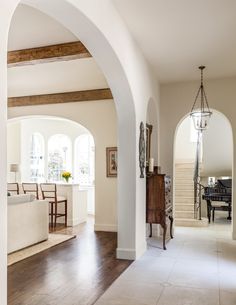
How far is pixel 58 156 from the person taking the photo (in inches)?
460

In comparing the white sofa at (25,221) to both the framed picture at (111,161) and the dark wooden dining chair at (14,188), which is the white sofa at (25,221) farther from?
the dark wooden dining chair at (14,188)

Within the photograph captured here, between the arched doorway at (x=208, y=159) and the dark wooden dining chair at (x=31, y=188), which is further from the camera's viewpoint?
the arched doorway at (x=208, y=159)

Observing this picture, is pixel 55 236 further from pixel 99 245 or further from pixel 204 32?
pixel 204 32

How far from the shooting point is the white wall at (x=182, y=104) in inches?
266

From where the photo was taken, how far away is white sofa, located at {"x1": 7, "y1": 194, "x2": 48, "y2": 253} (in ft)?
18.0

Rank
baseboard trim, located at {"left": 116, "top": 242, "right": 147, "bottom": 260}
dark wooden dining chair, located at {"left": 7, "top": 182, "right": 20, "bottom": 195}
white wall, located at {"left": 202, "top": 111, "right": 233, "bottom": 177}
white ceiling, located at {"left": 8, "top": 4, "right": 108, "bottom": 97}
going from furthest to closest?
white wall, located at {"left": 202, "top": 111, "right": 233, "bottom": 177} < dark wooden dining chair, located at {"left": 7, "top": 182, "right": 20, "bottom": 195} < baseboard trim, located at {"left": 116, "top": 242, "right": 147, "bottom": 260} < white ceiling, located at {"left": 8, "top": 4, "right": 108, "bottom": 97}

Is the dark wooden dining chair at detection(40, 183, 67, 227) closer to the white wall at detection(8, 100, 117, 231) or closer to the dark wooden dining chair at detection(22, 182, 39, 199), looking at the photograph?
the dark wooden dining chair at detection(22, 182, 39, 199)

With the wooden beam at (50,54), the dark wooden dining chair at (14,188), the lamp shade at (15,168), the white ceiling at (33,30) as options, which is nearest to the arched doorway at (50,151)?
the lamp shade at (15,168)

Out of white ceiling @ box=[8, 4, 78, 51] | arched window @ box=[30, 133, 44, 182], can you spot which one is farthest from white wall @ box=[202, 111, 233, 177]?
white ceiling @ box=[8, 4, 78, 51]

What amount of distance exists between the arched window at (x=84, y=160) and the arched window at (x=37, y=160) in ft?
4.41

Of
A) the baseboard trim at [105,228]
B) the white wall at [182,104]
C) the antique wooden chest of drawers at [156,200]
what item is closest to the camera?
the antique wooden chest of drawers at [156,200]

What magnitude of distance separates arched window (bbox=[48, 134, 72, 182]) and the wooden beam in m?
6.27

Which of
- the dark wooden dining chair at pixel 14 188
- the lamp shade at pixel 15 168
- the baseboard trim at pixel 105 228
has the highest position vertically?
the lamp shade at pixel 15 168

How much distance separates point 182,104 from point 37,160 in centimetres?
647
